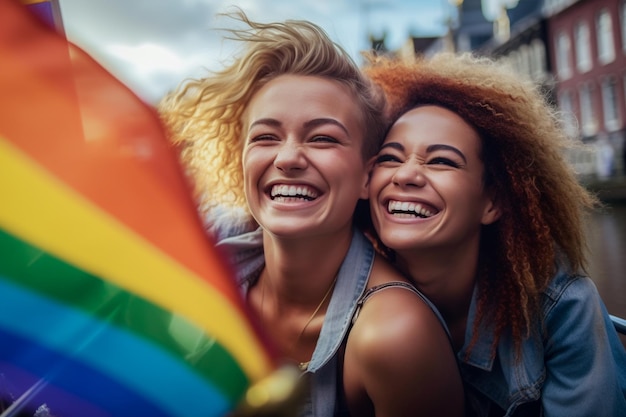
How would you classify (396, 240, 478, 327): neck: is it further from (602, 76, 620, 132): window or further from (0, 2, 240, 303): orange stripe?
(602, 76, 620, 132): window

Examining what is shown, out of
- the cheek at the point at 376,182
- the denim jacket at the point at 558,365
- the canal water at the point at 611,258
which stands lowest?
the canal water at the point at 611,258

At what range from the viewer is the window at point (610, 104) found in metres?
15.2

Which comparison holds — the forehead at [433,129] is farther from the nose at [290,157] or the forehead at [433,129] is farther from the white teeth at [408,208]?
the nose at [290,157]

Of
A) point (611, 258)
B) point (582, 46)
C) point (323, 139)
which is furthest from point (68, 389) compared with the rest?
point (582, 46)

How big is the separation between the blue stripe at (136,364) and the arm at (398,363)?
30 centimetres

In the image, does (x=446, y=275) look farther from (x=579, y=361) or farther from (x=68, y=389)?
(x=68, y=389)

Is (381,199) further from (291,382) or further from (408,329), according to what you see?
(291,382)

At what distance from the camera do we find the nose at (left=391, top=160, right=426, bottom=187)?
1210 mm

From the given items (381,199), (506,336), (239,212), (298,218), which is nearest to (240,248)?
(239,212)

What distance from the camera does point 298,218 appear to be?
3.84 ft

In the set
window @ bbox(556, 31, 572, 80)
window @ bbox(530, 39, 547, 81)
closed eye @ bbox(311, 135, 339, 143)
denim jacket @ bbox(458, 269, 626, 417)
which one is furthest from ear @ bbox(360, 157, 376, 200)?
window @ bbox(556, 31, 572, 80)

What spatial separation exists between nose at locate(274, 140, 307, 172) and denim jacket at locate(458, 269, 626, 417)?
1.68 ft

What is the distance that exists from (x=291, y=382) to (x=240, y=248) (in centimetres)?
41

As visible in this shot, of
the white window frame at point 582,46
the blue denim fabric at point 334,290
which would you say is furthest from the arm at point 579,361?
the white window frame at point 582,46
